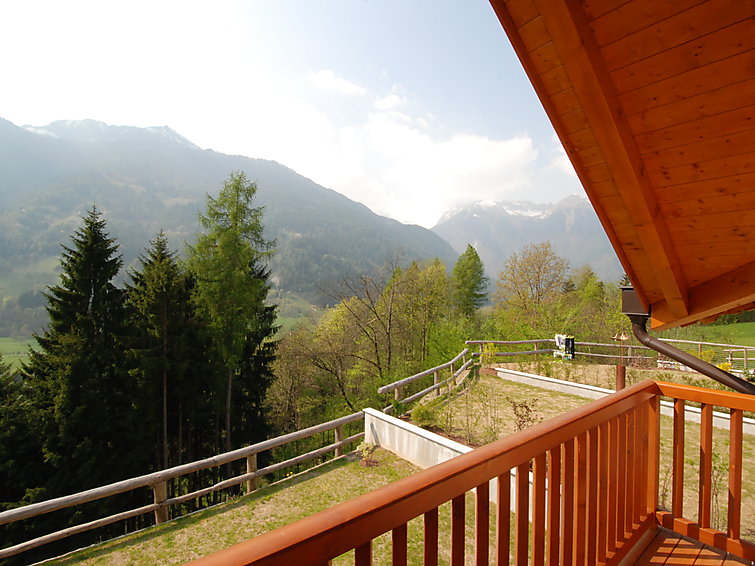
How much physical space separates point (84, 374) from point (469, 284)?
28.8 metres

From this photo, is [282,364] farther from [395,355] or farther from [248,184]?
[248,184]

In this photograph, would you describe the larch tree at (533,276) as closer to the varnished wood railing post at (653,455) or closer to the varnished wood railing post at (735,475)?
the varnished wood railing post at (653,455)

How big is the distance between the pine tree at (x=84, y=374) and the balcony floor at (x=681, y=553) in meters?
16.0

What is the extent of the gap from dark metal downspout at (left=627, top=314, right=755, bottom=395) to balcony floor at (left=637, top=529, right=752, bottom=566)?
111 cm

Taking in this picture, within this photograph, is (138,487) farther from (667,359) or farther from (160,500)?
(667,359)

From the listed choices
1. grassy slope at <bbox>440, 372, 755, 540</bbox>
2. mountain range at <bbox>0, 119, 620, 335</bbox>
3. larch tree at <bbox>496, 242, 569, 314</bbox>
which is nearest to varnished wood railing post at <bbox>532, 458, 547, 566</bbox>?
grassy slope at <bbox>440, 372, 755, 540</bbox>

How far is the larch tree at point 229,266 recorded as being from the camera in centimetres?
1617

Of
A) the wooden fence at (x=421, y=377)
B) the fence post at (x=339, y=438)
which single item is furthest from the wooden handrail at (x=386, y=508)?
the wooden fence at (x=421, y=377)

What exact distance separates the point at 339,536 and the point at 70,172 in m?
193

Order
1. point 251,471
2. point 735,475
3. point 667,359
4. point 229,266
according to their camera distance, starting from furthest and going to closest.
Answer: point 229,266, point 667,359, point 251,471, point 735,475

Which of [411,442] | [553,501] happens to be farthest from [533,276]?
[553,501]

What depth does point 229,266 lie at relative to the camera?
16.3m

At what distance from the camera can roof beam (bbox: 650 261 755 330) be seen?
8.38 ft

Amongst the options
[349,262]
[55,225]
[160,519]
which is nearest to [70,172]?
[55,225]
